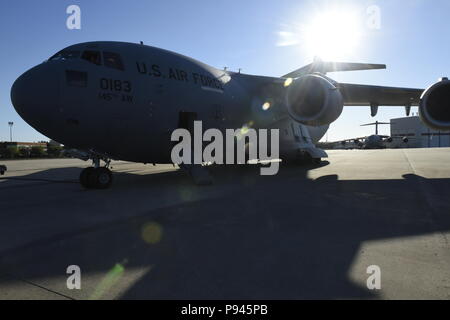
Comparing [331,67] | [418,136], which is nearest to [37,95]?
[331,67]

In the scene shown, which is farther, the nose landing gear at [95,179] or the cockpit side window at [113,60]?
the nose landing gear at [95,179]

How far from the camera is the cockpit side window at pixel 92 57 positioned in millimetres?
7277

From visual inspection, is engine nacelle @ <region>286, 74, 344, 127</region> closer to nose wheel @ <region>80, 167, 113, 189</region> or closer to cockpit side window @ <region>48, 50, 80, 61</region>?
nose wheel @ <region>80, 167, 113, 189</region>

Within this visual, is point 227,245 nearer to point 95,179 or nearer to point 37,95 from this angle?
point 37,95

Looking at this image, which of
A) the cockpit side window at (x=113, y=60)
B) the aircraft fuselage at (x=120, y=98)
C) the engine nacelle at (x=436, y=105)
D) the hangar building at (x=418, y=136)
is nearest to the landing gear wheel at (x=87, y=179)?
the aircraft fuselage at (x=120, y=98)

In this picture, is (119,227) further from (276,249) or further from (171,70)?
(171,70)

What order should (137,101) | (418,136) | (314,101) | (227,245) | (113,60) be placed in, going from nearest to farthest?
(227,245)
(113,60)
(137,101)
(314,101)
(418,136)

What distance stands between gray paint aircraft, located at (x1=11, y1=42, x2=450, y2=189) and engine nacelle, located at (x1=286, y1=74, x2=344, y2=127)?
28 mm

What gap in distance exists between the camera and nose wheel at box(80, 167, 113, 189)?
25.6 feet

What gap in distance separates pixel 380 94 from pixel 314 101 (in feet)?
18.5

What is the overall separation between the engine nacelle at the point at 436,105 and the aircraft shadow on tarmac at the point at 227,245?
137 inches

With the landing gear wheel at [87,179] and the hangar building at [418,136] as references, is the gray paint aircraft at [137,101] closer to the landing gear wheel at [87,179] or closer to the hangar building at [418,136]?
the landing gear wheel at [87,179]

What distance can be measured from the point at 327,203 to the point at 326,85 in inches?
190

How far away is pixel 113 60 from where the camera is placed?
7547 mm
